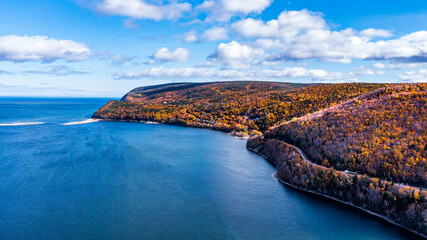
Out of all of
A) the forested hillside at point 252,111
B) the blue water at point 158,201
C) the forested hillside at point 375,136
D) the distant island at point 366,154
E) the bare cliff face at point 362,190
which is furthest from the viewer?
the forested hillside at point 252,111

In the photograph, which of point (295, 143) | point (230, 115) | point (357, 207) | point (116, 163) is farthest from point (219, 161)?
point (230, 115)

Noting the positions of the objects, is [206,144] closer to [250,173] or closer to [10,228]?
[250,173]

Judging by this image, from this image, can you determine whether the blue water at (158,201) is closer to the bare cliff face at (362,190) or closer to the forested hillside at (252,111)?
the bare cliff face at (362,190)

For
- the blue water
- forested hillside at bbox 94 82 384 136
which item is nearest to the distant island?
the blue water

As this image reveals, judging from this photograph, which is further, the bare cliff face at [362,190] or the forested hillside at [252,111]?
the forested hillside at [252,111]

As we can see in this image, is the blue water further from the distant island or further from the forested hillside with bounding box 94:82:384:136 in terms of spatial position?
the forested hillside with bounding box 94:82:384:136

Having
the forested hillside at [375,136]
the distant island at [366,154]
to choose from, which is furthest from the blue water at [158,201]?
the forested hillside at [375,136]
